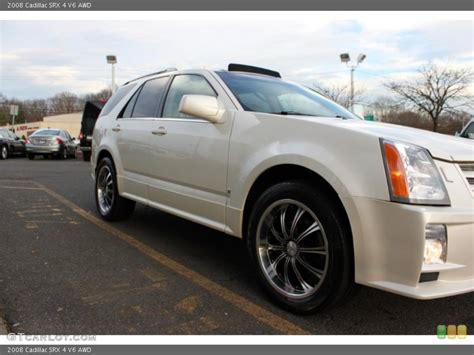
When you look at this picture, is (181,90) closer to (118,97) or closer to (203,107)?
(203,107)

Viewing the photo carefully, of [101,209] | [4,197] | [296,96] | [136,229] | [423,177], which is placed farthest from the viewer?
[4,197]

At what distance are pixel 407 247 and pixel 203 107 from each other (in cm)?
184

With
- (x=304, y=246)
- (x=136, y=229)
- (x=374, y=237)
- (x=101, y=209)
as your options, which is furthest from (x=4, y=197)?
(x=374, y=237)

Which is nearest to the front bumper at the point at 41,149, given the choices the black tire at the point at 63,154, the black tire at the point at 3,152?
the black tire at the point at 63,154

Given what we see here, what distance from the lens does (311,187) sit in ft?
9.14

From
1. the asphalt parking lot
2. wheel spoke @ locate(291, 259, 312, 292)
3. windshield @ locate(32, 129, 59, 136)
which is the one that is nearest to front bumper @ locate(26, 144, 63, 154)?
windshield @ locate(32, 129, 59, 136)

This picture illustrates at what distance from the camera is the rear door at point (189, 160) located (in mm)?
3488

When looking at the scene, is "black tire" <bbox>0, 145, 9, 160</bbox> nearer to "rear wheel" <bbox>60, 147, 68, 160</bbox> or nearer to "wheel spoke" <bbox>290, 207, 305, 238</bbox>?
"rear wheel" <bbox>60, 147, 68, 160</bbox>

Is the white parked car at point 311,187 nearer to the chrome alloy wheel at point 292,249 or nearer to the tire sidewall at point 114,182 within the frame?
the chrome alloy wheel at point 292,249

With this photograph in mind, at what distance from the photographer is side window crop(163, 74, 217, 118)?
156 inches

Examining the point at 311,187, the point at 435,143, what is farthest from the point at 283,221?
the point at 435,143

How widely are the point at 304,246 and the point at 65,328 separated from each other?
1.61 m
